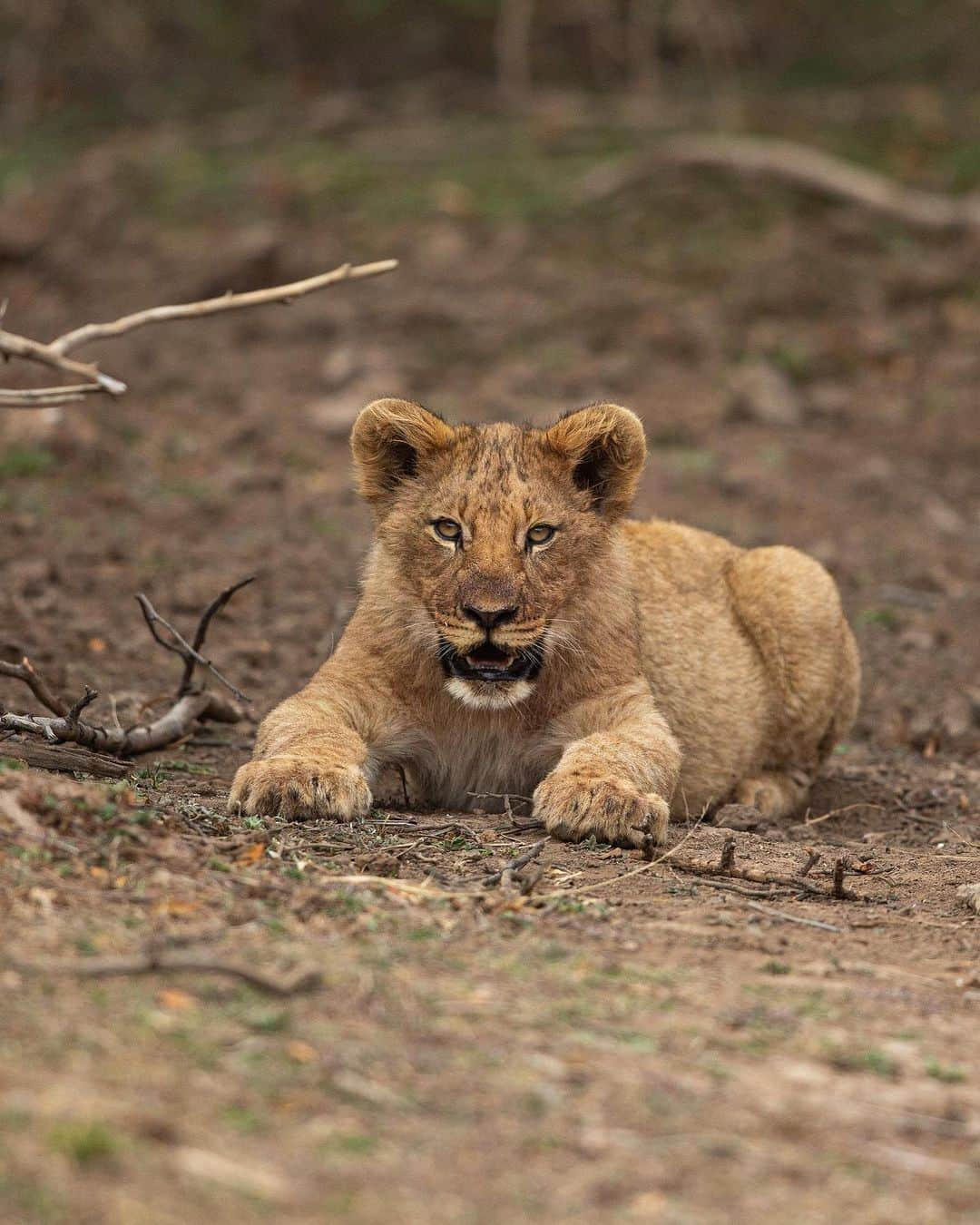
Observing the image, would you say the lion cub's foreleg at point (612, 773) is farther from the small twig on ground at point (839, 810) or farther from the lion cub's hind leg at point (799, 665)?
the lion cub's hind leg at point (799, 665)

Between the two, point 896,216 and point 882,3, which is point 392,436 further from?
point 882,3

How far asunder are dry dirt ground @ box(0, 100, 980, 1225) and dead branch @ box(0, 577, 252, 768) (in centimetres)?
13

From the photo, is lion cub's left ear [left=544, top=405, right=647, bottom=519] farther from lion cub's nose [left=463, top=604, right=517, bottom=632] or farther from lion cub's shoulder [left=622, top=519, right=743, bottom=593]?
lion cub's nose [left=463, top=604, right=517, bottom=632]

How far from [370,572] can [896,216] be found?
9.81m

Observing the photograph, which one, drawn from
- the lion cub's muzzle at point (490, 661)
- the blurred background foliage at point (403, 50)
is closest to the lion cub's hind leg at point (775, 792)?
the lion cub's muzzle at point (490, 661)

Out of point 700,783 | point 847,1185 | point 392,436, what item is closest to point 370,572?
point 392,436

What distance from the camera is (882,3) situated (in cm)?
1742

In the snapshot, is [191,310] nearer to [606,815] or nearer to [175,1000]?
[606,815]

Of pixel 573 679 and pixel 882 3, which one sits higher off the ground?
pixel 882 3

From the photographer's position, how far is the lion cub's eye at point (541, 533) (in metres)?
6.05

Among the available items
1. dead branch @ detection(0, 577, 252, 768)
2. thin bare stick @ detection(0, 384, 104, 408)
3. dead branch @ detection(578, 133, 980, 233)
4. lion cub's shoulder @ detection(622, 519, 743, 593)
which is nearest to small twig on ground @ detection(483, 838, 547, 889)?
dead branch @ detection(0, 577, 252, 768)

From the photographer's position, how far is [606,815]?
214 inches

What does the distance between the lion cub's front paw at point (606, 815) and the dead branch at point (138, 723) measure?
1.26 metres

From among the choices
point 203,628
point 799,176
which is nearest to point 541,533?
point 203,628
